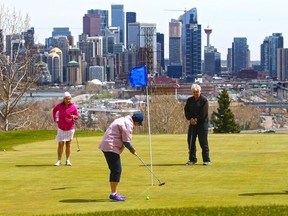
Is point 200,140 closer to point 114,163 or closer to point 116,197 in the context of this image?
point 114,163

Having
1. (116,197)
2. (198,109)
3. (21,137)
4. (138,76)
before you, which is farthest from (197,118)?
(21,137)

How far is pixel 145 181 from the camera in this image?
17.1 m

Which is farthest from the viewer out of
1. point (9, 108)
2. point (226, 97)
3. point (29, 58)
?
point (226, 97)

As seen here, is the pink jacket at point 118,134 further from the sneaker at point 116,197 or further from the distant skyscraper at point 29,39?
the distant skyscraper at point 29,39

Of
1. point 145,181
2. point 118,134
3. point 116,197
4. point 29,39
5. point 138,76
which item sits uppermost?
point 29,39

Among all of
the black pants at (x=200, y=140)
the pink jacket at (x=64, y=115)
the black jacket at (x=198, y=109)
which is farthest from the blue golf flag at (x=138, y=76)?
the pink jacket at (x=64, y=115)

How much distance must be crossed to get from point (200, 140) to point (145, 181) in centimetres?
380

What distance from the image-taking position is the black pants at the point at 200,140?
2025 cm

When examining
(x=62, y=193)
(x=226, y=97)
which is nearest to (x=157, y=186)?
(x=62, y=193)

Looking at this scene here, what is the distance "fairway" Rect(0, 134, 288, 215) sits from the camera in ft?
46.0

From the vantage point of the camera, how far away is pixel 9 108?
54531mm

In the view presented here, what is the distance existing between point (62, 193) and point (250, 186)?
342 cm

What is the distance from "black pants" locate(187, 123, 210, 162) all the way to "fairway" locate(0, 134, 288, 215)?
285 millimetres

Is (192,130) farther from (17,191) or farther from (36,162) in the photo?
(17,191)
